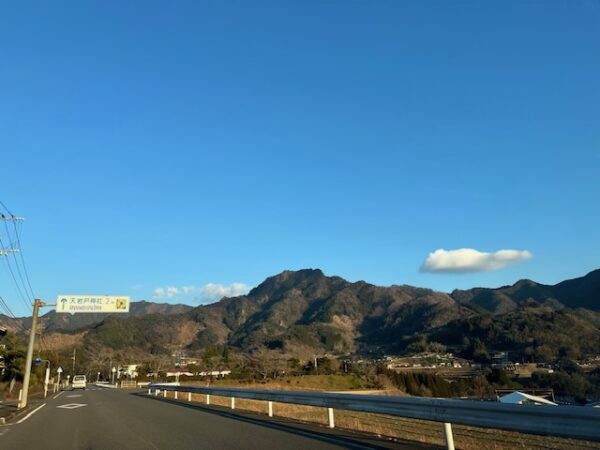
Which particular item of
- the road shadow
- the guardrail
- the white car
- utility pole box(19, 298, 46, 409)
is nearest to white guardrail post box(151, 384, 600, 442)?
the guardrail

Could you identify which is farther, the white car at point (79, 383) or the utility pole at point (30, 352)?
the white car at point (79, 383)

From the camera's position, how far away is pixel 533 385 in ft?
279

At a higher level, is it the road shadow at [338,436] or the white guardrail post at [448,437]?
the white guardrail post at [448,437]

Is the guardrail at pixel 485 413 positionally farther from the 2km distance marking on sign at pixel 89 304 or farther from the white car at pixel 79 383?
the white car at pixel 79 383

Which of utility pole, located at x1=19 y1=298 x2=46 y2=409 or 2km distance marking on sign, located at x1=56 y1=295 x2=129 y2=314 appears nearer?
utility pole, located at x1=19 y1=298 x2=46 y2=409

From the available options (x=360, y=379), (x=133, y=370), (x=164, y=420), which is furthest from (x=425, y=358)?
(x=164, y=420)

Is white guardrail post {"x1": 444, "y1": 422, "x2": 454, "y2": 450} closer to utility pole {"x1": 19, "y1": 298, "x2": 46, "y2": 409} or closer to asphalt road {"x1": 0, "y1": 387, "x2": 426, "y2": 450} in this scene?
asphalt road {"x1": 0, "y1": 387, "x2": 426, "y2": 450}

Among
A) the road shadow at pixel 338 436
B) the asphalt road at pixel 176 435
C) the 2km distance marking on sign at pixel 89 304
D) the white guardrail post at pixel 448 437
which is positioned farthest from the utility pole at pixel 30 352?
the white guardrail post at pixel 448 437

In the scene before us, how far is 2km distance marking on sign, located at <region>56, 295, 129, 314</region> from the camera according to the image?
30.2m

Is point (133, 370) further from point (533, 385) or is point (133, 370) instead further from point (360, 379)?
point (533, 385)

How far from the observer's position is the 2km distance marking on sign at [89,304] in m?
30.2

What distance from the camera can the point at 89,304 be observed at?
3058 cm

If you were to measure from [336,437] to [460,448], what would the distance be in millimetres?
2698

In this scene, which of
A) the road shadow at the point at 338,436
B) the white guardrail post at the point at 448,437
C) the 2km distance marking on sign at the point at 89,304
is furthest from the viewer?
the 2km distance marking on sign at the point at 89,304
